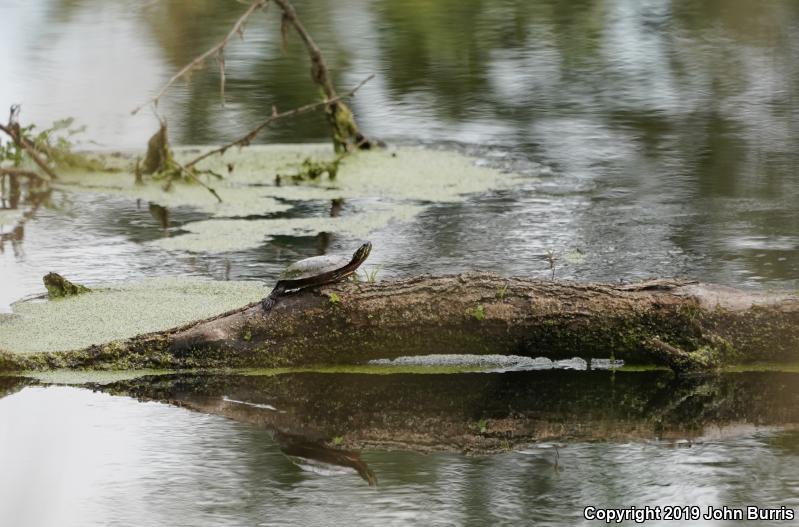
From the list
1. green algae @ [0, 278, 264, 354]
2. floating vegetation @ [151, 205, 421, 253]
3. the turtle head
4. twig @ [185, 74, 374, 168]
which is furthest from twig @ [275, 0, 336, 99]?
the turtle head

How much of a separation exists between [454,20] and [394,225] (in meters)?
6.95

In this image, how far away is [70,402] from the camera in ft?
15.6

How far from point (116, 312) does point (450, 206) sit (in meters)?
2.38

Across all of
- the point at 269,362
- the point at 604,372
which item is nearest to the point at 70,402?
the point at 269,362

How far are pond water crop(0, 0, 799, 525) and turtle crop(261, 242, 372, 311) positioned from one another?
349 mm

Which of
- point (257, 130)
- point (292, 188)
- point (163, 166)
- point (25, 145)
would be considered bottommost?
point (292, 188)

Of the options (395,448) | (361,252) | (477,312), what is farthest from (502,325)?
(395,448)

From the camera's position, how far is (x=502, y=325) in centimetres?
484

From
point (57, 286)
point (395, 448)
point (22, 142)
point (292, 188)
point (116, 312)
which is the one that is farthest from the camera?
point (22, 142)

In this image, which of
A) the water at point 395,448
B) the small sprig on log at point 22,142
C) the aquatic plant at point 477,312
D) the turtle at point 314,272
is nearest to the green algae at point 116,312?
the water at point 395,448

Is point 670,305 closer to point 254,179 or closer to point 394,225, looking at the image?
point 394,225

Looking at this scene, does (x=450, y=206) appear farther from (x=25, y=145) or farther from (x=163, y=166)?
(x=25, y=145)

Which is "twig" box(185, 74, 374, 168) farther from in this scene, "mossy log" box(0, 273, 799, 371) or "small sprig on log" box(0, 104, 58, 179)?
"mossy log" box(0, 273, 799, 371)

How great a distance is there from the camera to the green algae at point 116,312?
5.31m
